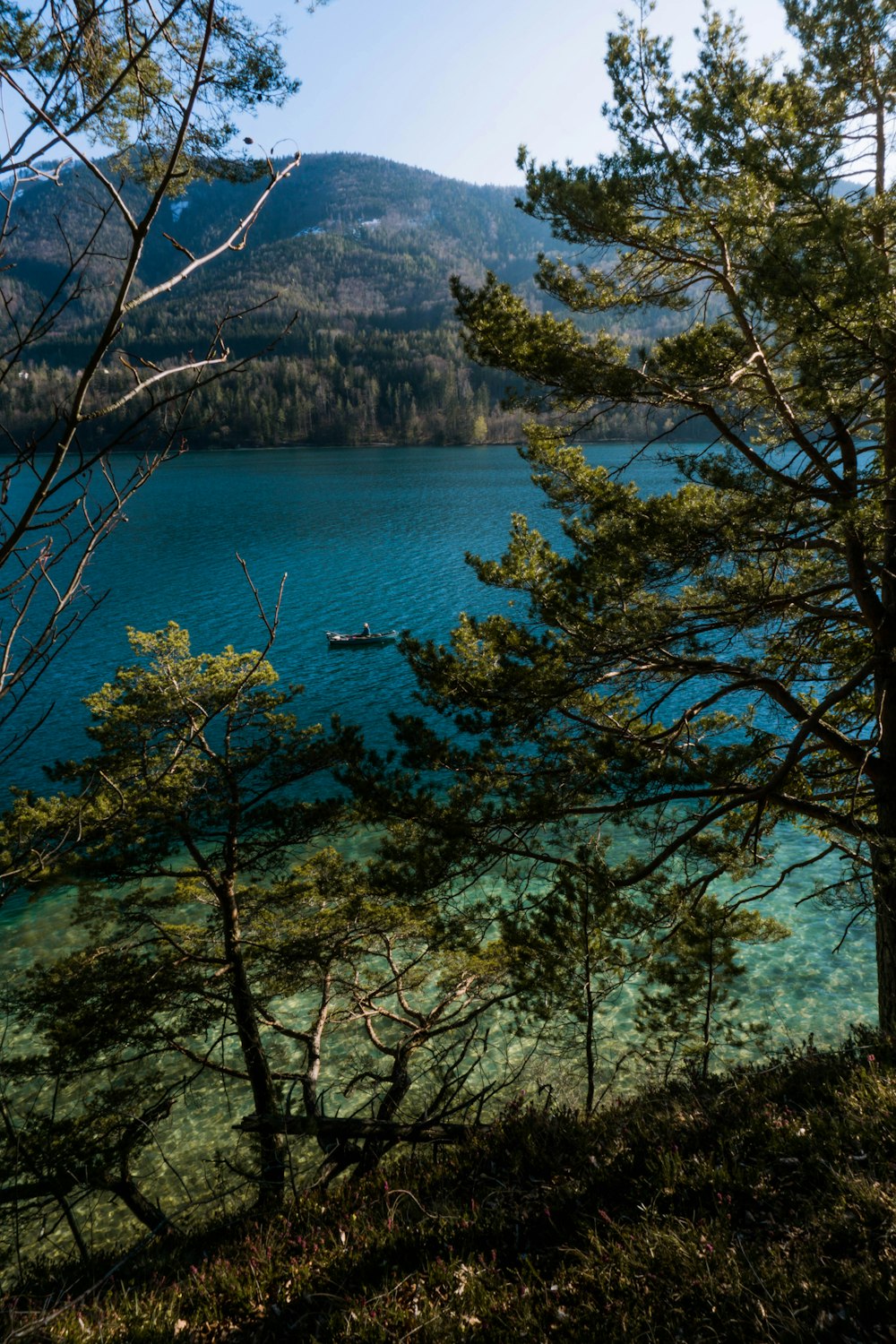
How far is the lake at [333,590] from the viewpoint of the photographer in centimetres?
1145

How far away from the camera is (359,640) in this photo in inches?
992

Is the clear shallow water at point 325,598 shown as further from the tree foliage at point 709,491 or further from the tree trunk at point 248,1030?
the tree trunk at point 248,1030

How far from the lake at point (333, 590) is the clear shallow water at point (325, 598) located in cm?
5

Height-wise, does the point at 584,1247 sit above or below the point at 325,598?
above

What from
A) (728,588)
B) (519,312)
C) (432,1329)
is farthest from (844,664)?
(432,1329)

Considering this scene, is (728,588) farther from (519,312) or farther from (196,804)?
(196,804)

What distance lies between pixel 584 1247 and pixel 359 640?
22493 millimetres

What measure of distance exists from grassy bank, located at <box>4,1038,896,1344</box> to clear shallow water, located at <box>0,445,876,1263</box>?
489cm

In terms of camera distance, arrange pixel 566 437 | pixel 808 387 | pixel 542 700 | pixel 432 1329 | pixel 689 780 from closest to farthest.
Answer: pixel 432 1329, pixel 808 387, pixel 689 780, pixel 542 700, pixel 566 437

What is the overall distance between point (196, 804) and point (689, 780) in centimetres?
506

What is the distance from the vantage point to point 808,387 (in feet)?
14.5

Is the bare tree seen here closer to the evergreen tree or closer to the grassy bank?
the grassy bank

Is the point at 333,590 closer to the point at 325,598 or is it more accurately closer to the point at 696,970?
the point at 325,598

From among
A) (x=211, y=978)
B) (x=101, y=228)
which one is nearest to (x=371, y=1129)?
(x=211, y=978)
